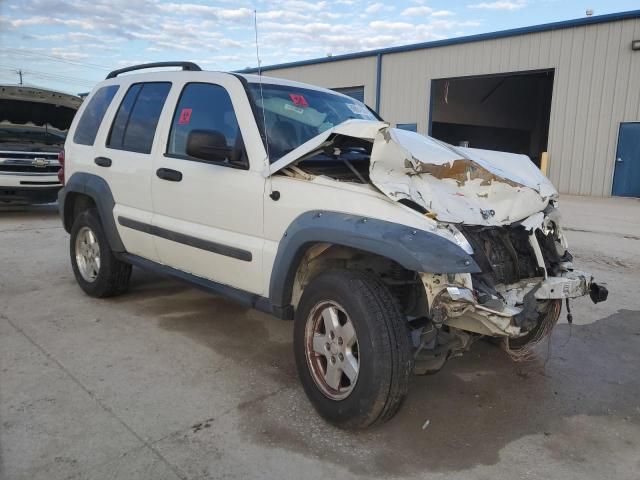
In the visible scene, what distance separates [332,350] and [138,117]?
107 inches

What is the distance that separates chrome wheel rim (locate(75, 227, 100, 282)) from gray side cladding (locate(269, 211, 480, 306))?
2.48 metres

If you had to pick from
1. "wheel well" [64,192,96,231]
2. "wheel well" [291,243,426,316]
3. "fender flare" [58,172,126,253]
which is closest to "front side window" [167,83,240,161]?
"wheel well" [291,243,426,316]

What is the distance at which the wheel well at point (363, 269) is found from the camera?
10.2 feet

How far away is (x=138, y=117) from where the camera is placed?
4.49m

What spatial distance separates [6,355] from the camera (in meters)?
3.77

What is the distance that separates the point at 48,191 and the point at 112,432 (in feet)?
27.3

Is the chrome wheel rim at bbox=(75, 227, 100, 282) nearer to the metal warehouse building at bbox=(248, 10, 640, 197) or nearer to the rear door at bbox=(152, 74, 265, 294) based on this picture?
the rear door at bbox=(152, 74, 265, 294)

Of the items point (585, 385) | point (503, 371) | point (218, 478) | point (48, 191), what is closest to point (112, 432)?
point (218, 478)

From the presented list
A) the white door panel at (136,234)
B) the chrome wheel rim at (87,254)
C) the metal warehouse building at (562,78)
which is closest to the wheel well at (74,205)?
the chrome wheel rim at (87,254)

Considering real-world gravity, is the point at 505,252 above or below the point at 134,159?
below

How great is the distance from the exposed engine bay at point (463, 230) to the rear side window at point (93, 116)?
2.47 meters

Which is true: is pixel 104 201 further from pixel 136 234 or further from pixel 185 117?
pixel 185 117

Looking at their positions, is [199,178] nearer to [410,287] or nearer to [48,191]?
[410,287]

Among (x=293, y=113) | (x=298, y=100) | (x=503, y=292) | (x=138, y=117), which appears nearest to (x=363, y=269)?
(x=503, y=292)
